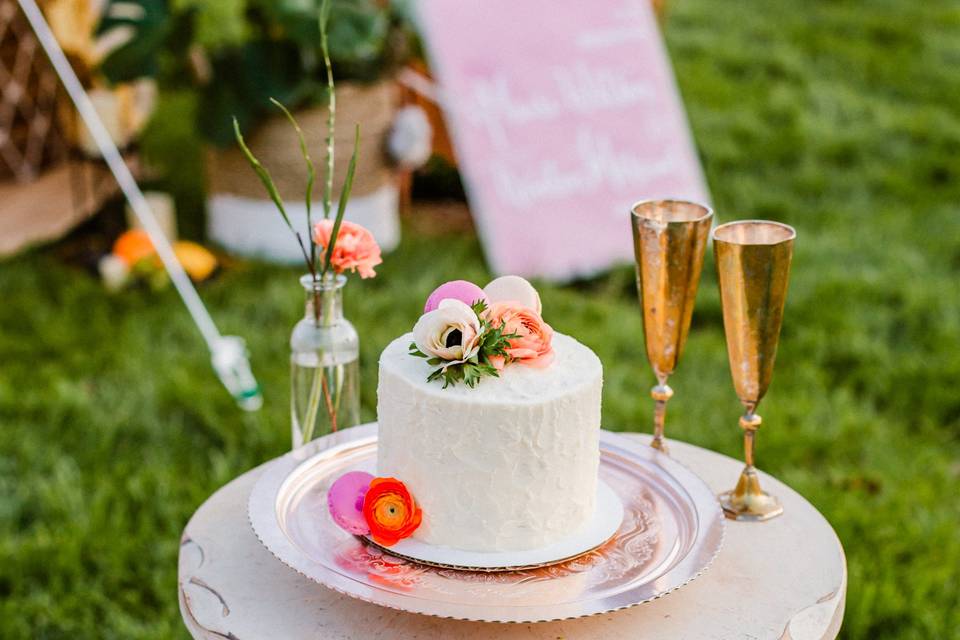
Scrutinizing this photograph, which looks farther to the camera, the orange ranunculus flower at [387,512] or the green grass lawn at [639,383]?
the green grass lawn at [639,383]

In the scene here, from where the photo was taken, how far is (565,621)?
1.08 meters

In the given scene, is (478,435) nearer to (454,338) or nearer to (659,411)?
(454,338)

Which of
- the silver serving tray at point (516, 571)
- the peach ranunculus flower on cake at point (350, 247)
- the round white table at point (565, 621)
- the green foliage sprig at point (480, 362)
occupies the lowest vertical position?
Result: the round white table at point (565, 621)

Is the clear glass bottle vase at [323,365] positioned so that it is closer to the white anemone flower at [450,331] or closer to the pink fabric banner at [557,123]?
the white anemone flower at [450,331]

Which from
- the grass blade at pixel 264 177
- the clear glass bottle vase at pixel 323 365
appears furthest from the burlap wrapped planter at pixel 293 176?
the grass blade at pixel 264 177

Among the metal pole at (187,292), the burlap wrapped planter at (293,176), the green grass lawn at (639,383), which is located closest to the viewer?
the green grass lawn at (639,383)

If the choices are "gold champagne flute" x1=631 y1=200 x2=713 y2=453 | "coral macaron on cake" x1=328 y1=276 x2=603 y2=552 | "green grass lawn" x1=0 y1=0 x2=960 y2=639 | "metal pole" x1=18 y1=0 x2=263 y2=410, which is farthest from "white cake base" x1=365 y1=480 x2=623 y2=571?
"metal pole" x1=18 y1=0 x2=263 y2=410

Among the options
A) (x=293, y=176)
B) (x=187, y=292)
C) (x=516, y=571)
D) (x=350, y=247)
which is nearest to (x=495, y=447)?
(x=516, y=571)

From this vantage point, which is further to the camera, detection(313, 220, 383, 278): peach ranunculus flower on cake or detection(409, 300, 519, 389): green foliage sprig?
detection(313, 220, 383, 278): peach ranunculus flower on cake

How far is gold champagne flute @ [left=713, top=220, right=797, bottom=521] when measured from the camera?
3.79 ft

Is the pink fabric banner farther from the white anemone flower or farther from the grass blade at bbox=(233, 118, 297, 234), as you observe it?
the white anemone flower

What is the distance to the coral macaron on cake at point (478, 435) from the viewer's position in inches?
41.2

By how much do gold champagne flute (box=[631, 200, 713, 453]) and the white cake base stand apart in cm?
27

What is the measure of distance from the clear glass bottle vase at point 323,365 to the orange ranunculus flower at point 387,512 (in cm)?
28
